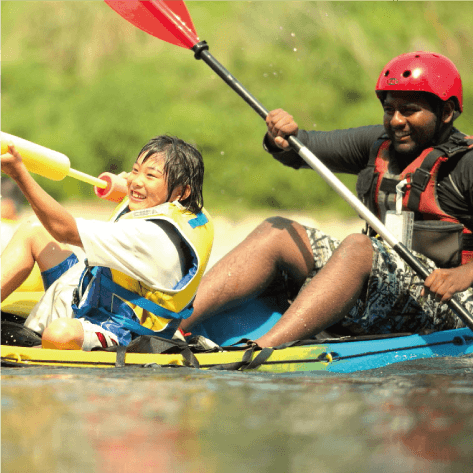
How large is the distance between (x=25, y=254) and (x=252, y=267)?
71 centimetres

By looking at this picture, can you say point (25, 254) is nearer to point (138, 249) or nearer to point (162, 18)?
point (138, 249)

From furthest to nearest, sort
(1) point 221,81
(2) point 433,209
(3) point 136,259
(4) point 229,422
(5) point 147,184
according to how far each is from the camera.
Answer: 1. (1) point 221,81
2. (2) point 433,209
3. (5) point 147,184
4. (3) point 136,259
5. (4) point 229,422

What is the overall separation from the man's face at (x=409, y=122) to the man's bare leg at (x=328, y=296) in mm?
439

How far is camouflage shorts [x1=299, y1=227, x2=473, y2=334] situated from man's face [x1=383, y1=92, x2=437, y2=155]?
1.21 feet

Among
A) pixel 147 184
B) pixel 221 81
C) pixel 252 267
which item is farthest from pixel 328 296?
pixel 221 81

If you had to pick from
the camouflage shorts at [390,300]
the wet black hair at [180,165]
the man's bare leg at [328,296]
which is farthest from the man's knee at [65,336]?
the camouflage shorts at [390,300]

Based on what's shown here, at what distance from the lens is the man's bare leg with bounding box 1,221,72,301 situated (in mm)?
2234

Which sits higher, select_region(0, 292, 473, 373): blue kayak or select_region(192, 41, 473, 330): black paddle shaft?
select_region(192, 41, 473, 330): black paddle shaft

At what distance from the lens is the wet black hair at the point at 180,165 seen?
2.12m

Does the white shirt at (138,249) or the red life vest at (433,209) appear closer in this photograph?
the white shirt at (138,249)

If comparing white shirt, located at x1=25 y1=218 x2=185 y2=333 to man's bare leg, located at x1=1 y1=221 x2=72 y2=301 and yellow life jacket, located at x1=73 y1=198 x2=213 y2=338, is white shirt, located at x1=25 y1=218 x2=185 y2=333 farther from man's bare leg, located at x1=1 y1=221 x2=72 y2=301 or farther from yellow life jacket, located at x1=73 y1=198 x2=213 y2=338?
man's bare leg, located at x1=1 y1=221 x2=72 y2=301

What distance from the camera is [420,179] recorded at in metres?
2.58

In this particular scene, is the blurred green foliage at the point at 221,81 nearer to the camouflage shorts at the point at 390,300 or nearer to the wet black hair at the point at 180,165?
the camouflage shorts at the point at 390,300

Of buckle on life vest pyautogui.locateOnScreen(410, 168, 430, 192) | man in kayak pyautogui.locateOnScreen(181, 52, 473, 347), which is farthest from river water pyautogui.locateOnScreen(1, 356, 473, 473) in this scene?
buckle on life vest pyautogui.locateOnScreen(410, 168, 430, 192)
